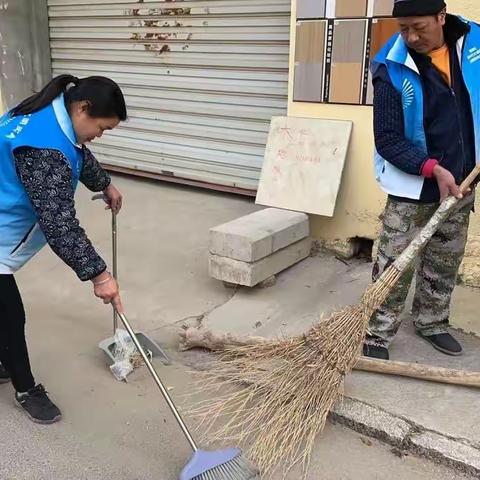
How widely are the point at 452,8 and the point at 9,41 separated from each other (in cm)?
538

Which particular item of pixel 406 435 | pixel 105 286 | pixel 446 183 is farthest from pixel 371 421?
pixel 105 286

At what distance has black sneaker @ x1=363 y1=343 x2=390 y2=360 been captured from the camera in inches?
125

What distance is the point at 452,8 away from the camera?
376cm

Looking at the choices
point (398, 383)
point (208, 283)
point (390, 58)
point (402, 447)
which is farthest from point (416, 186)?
point (208, 283)

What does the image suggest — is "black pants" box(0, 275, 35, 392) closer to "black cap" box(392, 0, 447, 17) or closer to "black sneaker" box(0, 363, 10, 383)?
"black sneaker" box(0, 363, 10, 383)

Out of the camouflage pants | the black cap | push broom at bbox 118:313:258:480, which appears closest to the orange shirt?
the black cap

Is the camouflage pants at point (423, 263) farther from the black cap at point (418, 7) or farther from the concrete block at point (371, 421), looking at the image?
the black cap at point (418, 7)

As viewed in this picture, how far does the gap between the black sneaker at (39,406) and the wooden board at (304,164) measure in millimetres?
2276

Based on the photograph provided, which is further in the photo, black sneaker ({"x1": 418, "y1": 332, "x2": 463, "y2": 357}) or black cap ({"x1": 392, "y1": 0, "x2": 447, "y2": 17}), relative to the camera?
black sneaker ({"x1": 418, "y1": 332, "x2": 463, "y2": 357})

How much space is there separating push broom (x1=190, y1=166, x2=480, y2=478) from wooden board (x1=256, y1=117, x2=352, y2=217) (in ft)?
5.35

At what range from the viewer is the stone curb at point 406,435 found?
251 centimetres

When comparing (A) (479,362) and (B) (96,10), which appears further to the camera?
(B) (96,10)

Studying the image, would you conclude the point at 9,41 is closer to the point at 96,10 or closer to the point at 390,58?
the point at 96,10

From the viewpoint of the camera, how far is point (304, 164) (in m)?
4.48
